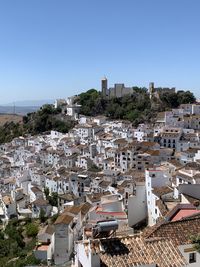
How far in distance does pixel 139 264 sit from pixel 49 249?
1838 centimetres

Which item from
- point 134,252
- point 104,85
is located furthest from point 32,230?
point 104,85

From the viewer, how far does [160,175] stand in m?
25.1

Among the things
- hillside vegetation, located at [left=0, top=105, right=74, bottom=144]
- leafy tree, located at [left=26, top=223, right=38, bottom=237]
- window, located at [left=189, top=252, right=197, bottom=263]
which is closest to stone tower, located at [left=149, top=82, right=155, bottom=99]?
hillside vegetation, located at [left=0, top=105, right=74, bottom=144]

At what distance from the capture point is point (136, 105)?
7431 cm

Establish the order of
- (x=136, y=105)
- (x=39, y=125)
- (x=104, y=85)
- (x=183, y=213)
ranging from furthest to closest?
1. (x=104, y=85)
2. (x=39, y=125)
3. (x=136, y=105)
4. (x=183, y=213)

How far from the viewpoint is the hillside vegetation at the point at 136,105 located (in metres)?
69.9

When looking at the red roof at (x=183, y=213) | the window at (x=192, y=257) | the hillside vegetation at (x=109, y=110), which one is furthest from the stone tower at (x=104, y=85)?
the window at (x=192, y=257)

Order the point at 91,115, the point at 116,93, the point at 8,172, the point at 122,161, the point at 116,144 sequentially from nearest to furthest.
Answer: the point at 122,161, the point at 116,144, the point at 8,172, the point at 91,115, the point at 116,93

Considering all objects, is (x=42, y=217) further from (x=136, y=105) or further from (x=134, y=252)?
(x=136, y=105)

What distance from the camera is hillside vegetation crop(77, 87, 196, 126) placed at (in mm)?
69938

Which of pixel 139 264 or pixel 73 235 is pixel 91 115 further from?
pixel 139 264

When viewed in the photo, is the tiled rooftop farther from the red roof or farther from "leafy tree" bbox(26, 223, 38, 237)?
"leafy tree" bbox(26, 223, 38, 237)

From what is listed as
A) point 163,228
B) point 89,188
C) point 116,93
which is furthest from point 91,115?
point 163,228

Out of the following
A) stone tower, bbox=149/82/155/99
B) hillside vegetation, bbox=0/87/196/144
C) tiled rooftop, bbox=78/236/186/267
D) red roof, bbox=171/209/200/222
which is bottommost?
red roof, bbox=171/209/200/222
